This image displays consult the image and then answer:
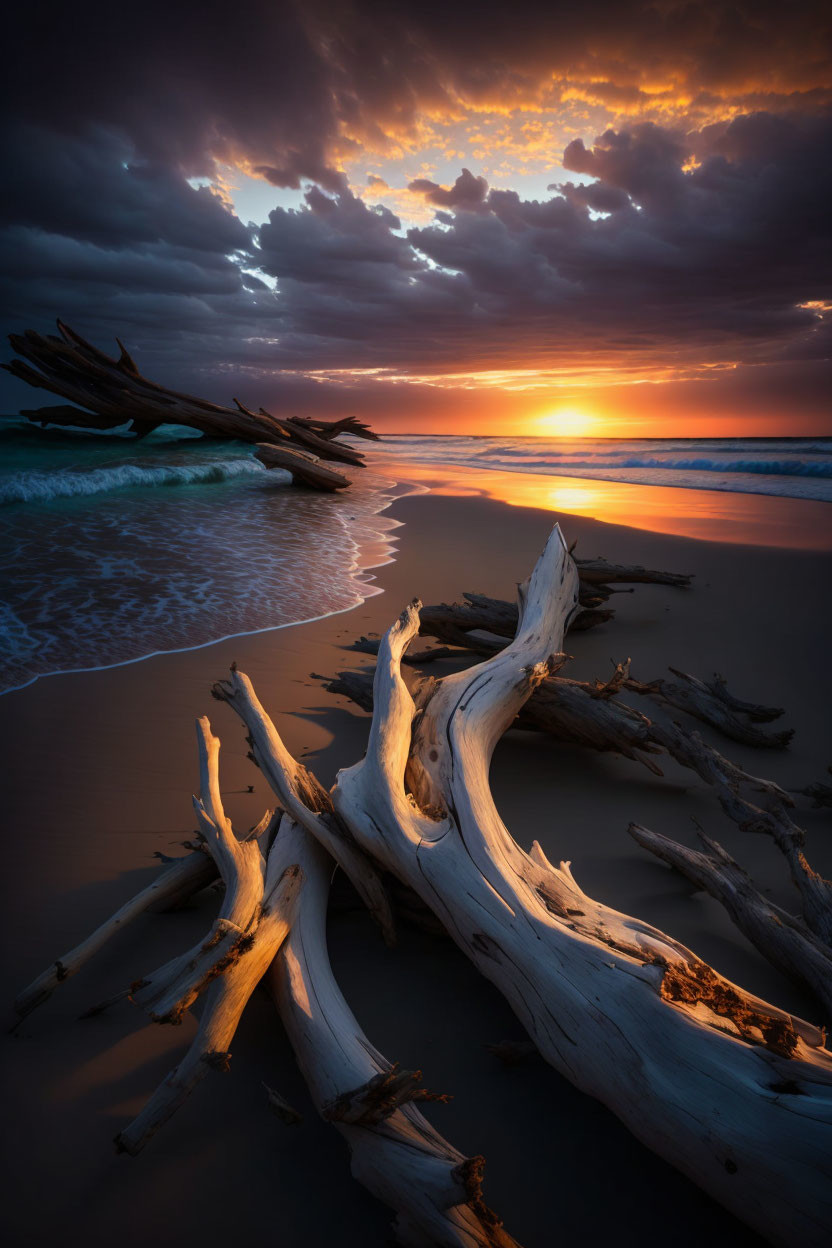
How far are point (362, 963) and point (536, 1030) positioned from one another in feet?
2.00

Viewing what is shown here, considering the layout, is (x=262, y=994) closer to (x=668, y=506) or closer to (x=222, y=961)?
(x=222, y=961)

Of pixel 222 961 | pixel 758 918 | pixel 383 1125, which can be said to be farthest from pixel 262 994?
pixel 758 918

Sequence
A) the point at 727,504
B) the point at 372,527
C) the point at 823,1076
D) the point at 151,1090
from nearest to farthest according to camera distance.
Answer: the point at 823,1076 < the point at 151,1090 < the point at 372,527 < the point at 727,504

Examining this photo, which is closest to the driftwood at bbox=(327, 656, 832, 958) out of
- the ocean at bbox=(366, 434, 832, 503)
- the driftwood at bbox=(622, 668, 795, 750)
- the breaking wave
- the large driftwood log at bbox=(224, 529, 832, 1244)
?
the driftwood at bbox=(622, 668, 795, 750)

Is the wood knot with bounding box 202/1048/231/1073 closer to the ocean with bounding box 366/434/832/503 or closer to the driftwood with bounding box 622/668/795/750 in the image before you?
the driftwood with bounding box 622/668/795/750

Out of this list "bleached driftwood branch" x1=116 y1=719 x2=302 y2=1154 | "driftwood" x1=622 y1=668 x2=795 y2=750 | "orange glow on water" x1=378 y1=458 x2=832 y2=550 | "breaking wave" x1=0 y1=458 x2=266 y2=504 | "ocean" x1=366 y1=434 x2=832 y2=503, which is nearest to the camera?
"bleached driftwood branch" x1=116 y1=719 x2=302 y2=1154

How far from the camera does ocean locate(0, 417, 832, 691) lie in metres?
4.70

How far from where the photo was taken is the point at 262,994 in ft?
5.53

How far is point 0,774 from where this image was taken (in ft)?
9.15

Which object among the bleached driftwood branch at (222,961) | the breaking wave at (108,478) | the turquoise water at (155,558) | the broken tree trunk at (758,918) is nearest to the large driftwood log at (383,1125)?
the bleached driftwood branch at (222,961)

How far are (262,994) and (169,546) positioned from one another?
6.61 m

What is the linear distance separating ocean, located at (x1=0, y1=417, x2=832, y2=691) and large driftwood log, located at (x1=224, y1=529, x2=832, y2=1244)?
9.86 feet

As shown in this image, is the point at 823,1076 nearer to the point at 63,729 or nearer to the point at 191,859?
the point at 191,859

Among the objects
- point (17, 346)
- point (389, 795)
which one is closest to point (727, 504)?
point (389, 795)
